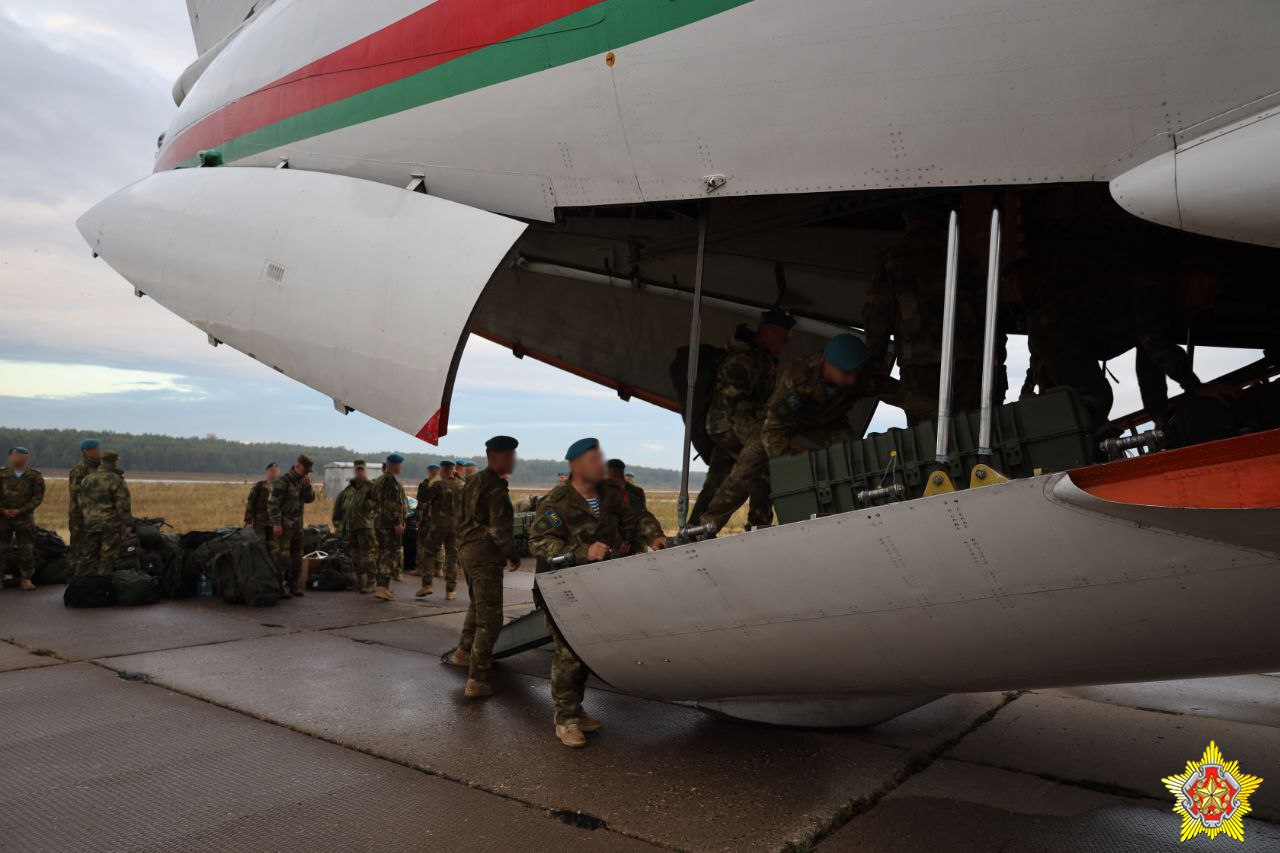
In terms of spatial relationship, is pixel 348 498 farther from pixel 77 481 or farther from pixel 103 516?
pixel 77 481

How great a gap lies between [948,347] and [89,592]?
8.15m

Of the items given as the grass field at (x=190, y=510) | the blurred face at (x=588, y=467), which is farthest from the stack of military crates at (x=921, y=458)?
the grass field at (x=190, y=510)

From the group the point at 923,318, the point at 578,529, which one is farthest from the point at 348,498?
the point at 923,318

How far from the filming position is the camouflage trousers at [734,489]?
4352 millimetres

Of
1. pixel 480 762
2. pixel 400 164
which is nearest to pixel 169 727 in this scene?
pixel 480 762

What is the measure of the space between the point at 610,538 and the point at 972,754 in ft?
6.84

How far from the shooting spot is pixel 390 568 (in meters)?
9.26

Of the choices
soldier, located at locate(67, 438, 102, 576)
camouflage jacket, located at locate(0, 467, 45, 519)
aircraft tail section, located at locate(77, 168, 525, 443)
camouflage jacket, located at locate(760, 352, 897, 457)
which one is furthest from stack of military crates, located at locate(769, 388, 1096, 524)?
camouflage jacket, located at locate(0, 467, 45, 519)

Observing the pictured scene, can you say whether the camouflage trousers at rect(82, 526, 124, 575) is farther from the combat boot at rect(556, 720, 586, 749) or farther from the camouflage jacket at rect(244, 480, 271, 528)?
the combat boot at rect(556, 720, 586, 749)

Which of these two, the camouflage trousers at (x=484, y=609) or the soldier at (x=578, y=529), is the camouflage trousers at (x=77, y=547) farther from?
the soldier at (x=578, y=529)

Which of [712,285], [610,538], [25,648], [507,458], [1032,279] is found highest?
[712,285]

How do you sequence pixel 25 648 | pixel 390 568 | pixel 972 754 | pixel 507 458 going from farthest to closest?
pixel 390 568
pixel 25 648
pixel 507 458
pixel 972 754

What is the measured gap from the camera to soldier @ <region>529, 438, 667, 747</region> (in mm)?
4074

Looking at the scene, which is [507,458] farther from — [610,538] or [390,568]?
[390,568]
